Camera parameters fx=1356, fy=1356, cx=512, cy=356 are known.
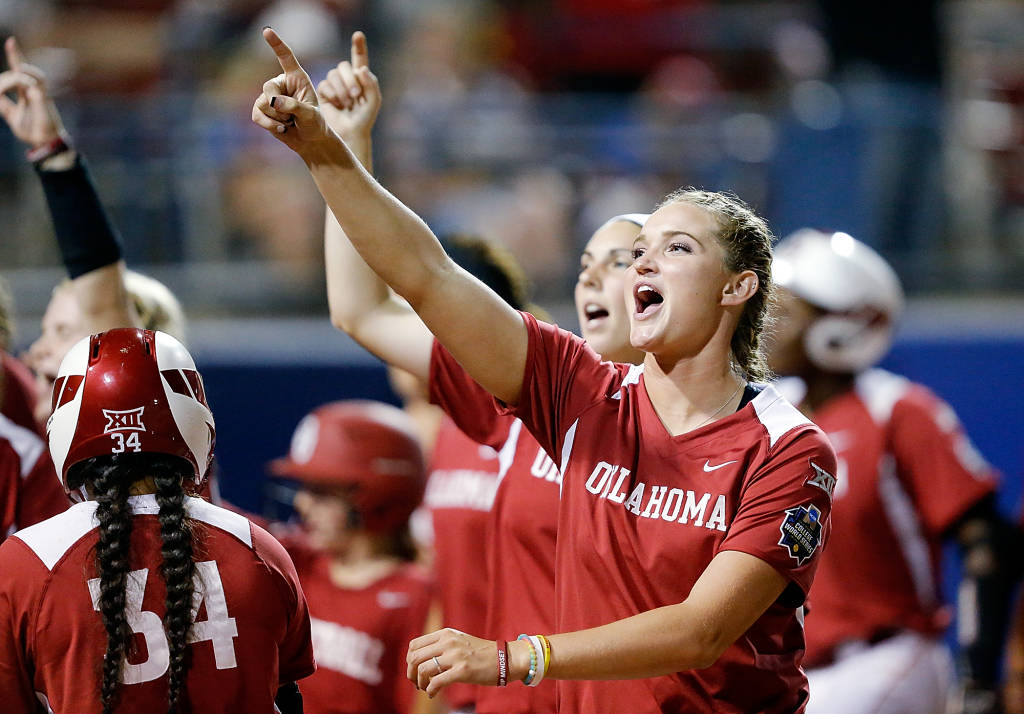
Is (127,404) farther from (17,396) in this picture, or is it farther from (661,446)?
(17,396)

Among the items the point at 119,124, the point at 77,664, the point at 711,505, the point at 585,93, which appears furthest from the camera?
the point at 585,93

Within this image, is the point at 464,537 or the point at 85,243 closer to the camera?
the point at 85,243

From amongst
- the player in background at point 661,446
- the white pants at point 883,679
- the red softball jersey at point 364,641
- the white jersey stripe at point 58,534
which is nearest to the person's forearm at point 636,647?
the player in background at point 661,446

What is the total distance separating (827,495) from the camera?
2.91 meters

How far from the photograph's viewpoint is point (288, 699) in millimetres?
2994

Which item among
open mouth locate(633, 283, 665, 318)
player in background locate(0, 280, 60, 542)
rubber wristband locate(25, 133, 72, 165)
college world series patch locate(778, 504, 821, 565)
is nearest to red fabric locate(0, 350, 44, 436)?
player in background locate(0, 280, 60, 542)

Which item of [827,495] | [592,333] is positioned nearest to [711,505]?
[827,495]

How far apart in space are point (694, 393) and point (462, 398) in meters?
0.71

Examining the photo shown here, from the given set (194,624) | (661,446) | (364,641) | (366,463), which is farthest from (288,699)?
(366,463)

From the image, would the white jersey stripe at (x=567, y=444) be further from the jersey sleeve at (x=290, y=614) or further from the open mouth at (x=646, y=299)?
the jersey sleeve at (x=290, y=614)

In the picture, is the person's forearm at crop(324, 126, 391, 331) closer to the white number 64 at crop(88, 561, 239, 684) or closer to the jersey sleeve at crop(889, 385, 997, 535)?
the white number 64 at crop(88, 561, 239, 684)

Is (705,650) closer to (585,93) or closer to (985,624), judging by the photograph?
(985,624)

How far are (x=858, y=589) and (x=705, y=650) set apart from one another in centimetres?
261

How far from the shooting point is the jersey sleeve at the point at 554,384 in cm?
302
